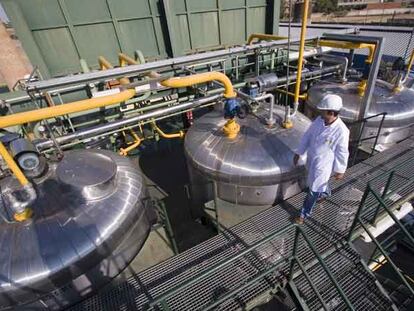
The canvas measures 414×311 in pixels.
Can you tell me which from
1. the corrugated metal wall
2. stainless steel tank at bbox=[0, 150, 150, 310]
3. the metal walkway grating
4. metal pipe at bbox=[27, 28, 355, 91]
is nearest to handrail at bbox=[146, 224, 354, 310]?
the metal walkway grating

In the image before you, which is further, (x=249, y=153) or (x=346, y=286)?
(x=249, y=153)

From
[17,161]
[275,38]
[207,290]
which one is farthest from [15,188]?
[275,38]

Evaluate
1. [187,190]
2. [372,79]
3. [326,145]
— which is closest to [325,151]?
[326,145]

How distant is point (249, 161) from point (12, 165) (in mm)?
4743

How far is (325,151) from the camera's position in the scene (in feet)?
15.1

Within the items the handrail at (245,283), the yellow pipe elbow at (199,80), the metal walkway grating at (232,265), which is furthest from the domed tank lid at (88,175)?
the handrail at (245,283)

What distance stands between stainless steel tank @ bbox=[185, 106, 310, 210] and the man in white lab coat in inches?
32.4

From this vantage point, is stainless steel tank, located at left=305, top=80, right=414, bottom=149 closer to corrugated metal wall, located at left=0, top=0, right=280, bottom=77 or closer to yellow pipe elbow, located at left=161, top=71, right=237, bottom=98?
yellow pipe elbow, located at left=161, top=71, right=237, bottom=98

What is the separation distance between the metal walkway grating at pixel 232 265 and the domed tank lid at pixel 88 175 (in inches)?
77.4

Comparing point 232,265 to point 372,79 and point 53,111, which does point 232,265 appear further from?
point 372,79

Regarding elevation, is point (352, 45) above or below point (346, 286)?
above

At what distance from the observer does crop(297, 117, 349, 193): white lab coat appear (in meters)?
4.44

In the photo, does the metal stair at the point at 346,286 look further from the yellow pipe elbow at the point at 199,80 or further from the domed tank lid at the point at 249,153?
the yellow pipe elbow at the point at 199,80

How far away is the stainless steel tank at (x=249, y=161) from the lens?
5699mm
